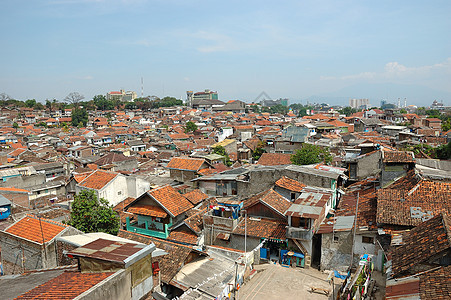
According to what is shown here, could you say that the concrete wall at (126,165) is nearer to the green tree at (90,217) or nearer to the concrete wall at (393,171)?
the green tree at (90,217)

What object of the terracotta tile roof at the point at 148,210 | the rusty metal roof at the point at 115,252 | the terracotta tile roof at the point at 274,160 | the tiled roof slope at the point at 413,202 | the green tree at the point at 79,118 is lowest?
the terracotta tile roof at the point at 148,210

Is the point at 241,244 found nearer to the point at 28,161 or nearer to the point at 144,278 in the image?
the point at 144,278

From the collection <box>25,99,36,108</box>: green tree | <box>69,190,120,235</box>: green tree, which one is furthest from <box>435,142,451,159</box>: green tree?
<box>25,99,36,108</box>: green tree

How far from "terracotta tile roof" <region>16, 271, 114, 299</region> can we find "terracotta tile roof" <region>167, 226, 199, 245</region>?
1049 cm

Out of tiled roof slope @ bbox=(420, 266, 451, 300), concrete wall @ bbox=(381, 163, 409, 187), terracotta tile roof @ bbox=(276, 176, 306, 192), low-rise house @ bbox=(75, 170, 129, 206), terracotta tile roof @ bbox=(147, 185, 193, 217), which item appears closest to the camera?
tiled roof slope @ bbox=(420, 266, 451, 300)

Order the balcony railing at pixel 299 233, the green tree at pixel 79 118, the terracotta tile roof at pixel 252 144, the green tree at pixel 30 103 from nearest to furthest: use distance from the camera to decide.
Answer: the balcony railing at pixel 299 233
the terracotta tile roof at pixel 252 144
the green tree at pixel 79 118
the green tree at pixel 30 103

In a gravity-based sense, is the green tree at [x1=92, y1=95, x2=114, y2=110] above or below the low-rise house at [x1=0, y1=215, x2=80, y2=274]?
above

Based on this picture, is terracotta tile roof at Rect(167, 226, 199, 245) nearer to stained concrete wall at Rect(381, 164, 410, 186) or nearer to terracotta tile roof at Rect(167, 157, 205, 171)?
terracotta tile roof at Rect(167, 157, 205, 171)

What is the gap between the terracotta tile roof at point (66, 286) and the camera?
6.47 meters

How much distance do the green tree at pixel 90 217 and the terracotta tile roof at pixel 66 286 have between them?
10.7 meters

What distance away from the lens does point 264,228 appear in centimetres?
1720

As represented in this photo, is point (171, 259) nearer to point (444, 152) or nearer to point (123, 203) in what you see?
point (123, 203)

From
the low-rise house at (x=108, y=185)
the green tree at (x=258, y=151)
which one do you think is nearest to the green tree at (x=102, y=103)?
the green tree at (x=258, y=151)

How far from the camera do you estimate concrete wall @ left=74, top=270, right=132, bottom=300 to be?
21.2 ft
